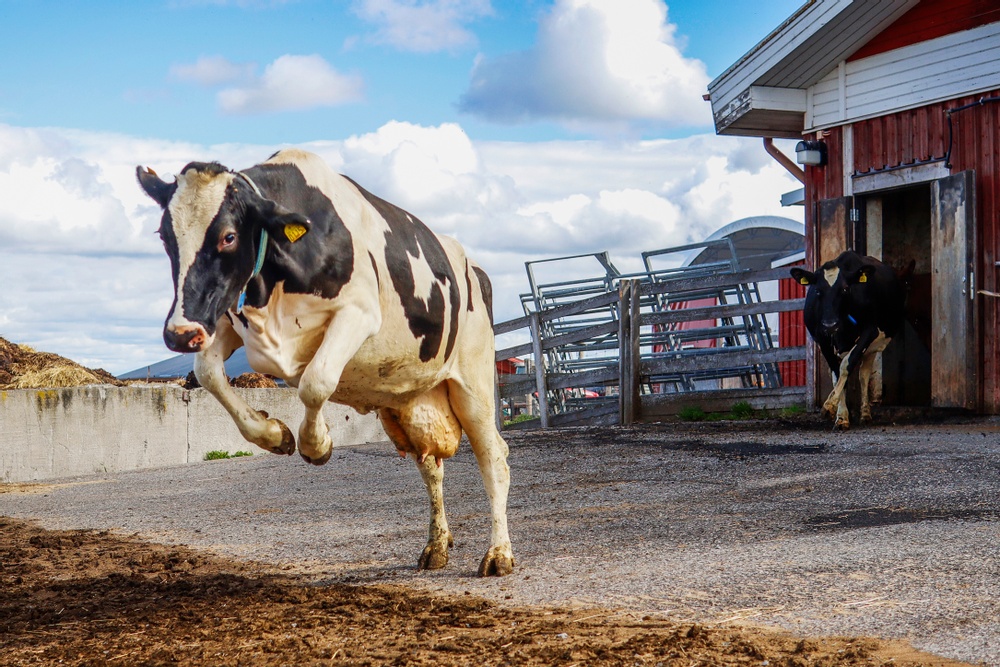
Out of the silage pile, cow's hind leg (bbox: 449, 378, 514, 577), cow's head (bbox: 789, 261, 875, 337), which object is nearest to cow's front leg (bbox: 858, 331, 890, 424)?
Result: cow's head (bbox: 789, 261, 875, 337)

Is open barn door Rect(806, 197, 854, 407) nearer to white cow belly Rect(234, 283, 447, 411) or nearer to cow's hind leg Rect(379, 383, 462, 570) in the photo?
cow's hind leg Rect(379, 383, 462, 570)

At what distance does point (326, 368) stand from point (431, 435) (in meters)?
1.39

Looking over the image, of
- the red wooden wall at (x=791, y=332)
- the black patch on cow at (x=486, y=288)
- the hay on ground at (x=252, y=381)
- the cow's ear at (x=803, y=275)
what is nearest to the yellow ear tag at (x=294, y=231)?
the black patch on cow at (x=486, y=288)

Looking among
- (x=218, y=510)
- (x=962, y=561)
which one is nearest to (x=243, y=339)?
(x=962, y=561)

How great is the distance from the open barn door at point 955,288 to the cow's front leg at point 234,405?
29.1 ft

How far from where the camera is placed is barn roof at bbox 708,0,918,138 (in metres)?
12.4

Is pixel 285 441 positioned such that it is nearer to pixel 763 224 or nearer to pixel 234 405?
pixel 234 405

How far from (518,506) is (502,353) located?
815 cm

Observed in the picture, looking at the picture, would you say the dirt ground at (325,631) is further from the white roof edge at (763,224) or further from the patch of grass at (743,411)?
the white roof edge at (763,224)

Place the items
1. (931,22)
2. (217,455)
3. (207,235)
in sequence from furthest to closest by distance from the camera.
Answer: (217,455)
(931,22)
(207,235)

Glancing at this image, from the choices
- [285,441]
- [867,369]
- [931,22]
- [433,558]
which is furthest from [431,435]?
[931,22]

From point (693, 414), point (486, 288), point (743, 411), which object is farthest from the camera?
point (693, 414)

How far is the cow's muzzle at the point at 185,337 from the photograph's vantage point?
4.00 metres

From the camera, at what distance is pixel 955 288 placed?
37.5 ft
